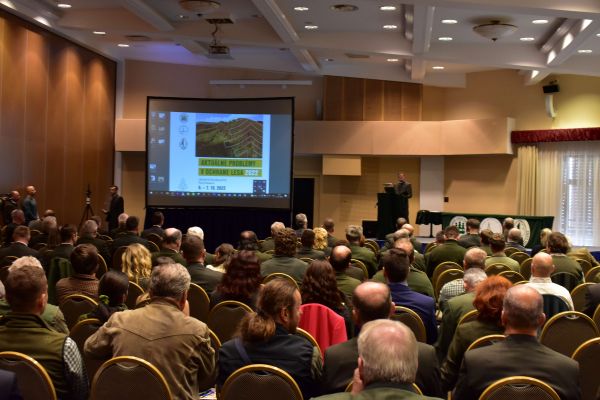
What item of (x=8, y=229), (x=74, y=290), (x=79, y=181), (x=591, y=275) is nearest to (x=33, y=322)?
(x=74, y=290)

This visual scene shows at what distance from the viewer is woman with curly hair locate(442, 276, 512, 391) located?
144 inches

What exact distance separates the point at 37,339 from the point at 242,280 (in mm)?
1668

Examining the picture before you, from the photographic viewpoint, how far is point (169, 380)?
3.15 metres

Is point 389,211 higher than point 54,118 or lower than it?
lower

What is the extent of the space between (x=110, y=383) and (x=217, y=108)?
40.3 ft

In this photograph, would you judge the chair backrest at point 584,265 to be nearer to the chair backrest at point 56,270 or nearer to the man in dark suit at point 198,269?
the man in dark suit at point 198,269

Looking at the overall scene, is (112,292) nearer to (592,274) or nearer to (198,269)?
(198,269)

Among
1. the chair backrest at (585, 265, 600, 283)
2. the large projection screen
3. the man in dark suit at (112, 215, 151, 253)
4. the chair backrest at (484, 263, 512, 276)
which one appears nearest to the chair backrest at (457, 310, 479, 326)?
the chair backrest at (484, 263, 512, 276)

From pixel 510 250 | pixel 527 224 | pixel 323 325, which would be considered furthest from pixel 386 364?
pixel 527 224

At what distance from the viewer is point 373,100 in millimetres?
17516

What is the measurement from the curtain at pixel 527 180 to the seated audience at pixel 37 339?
14580mm

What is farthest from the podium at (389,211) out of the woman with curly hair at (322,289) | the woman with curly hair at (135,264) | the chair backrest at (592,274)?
the woman with curly hair at (322,289)

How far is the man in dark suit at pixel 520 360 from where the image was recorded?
9.42 feet

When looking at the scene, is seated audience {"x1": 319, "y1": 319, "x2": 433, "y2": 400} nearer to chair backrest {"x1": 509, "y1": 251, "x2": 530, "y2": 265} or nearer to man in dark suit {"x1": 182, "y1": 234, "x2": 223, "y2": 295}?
man in dark suit {"x1": 182, "y1": 234, "x2": 223, "y2": 295}
